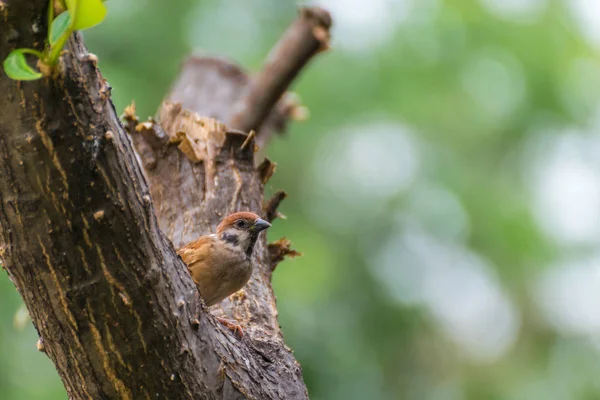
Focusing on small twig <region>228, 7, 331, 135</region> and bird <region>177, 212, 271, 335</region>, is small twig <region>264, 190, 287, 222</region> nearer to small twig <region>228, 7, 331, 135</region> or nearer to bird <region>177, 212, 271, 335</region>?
bird <region>177, 212, 271, 335</region>

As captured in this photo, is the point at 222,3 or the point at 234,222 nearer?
the point at 234,222

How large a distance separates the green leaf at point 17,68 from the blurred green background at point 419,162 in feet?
19.2

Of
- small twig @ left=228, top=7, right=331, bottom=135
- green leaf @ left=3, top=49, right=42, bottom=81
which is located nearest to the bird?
green leaf @ left=3, top=49, right=42, bottom=81

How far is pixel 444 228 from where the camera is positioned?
8.62 metres

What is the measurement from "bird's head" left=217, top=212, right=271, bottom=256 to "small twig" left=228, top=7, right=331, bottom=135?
223 cm

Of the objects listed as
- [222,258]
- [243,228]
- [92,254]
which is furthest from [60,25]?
[243,228]

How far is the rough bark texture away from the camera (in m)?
2.21

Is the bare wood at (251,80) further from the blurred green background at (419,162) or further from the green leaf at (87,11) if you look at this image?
the green leaf at (87,11)

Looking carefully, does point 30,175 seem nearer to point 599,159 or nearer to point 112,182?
point 112,182

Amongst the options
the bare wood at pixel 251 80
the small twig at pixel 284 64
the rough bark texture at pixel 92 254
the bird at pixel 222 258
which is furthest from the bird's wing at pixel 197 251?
the small twig at pixel 284 64

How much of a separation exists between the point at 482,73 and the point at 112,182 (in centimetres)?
753

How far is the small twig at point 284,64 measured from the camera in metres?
6.36

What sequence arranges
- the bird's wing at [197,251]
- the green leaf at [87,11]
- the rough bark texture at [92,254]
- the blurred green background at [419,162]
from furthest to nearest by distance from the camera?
the blurred green background at [419,162] < the bird's wing at [197,251] < the rough bark texture at [92,254] < the green leaf at [87,11]

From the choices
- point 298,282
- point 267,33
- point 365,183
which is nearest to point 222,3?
point 267,33
